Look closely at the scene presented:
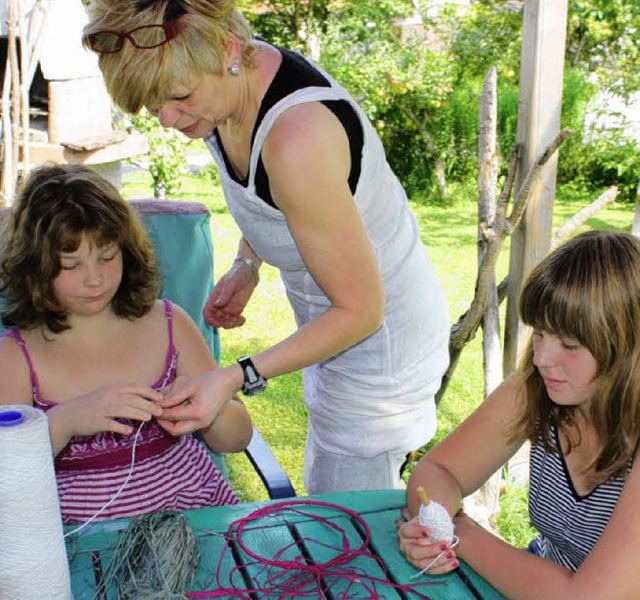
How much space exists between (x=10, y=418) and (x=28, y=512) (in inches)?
5.3

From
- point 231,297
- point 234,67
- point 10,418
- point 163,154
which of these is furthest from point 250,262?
point 163,154

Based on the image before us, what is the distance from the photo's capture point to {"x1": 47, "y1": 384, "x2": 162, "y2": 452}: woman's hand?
1.71 m

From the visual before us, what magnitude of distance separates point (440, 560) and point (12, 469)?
2.38ft

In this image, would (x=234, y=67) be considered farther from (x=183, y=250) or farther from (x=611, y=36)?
(x=611, y=36)

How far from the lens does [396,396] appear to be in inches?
83.0

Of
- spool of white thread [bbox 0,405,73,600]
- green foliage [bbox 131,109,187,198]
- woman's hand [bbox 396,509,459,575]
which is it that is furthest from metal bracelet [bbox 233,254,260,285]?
green foliage [bbox 131,109,187,198]

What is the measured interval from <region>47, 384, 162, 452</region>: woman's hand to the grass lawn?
1.89 metres

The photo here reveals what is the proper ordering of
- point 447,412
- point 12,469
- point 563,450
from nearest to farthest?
point 12,469, point 563,450, point 447,412

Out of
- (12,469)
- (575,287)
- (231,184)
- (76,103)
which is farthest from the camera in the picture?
(76,103)

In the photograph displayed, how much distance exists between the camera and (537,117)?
294 cm

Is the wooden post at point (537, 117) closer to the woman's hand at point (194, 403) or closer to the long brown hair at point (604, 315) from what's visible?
the long brown hair at point (604, 315)

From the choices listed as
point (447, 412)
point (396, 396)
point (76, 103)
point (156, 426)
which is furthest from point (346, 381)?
point (76, 103)

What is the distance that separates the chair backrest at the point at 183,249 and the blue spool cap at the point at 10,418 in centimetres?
137

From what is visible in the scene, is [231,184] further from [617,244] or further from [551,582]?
[551,582]
